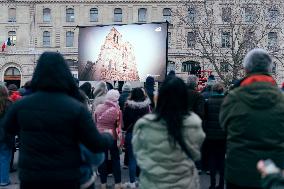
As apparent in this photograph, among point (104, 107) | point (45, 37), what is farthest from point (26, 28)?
point (104, 107)

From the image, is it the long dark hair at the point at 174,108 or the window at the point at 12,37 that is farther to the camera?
the window at the point at 12,37

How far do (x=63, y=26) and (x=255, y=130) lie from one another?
52108mm

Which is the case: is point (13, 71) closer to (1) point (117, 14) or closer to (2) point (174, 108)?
(1) point (117, 14)

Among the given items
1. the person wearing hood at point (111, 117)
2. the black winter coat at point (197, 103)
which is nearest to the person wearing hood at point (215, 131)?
the black winter coat at point (197, 103)

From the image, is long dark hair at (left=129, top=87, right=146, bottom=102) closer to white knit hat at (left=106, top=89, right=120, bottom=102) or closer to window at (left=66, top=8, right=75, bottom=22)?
white knit hat at (left=106, top=89, right=120, bottom=102)

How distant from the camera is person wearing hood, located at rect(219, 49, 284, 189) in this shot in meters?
4.18

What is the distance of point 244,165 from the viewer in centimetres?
422

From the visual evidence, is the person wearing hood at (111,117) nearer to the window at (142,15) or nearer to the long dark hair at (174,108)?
the long dark hair at (174,108)

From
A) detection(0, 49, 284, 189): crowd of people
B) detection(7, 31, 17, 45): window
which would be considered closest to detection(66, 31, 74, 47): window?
detection(7, 31, 17, 45): window

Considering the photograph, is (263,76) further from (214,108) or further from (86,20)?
(86,20)

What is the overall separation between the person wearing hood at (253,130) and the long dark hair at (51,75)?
153 cm

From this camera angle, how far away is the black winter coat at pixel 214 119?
8625 millimetres

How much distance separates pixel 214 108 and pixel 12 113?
523 cm

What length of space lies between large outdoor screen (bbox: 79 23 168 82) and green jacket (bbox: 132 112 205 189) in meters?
14.6
